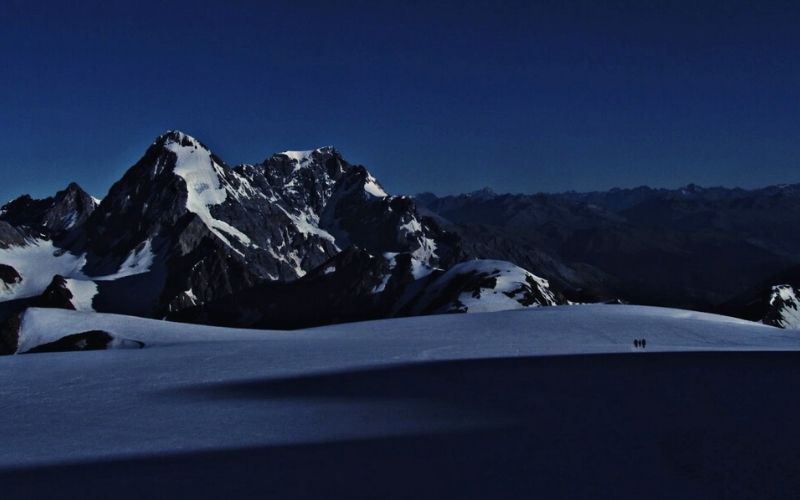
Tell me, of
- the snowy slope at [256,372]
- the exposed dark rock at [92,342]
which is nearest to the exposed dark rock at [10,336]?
the exposed dark rock at [92,342]

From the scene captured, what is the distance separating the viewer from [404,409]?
82.4 feet

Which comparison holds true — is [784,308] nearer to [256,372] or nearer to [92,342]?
[92,342]

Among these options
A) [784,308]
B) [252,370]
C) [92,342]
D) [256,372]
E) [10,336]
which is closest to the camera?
[256,372]

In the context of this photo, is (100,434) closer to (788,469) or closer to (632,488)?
(632,488)

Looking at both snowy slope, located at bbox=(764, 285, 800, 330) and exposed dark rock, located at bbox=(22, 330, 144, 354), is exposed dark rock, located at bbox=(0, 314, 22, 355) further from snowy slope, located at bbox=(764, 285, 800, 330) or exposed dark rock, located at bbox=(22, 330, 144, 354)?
snowy slope, located at bbox=(764, 285, 800, 330)

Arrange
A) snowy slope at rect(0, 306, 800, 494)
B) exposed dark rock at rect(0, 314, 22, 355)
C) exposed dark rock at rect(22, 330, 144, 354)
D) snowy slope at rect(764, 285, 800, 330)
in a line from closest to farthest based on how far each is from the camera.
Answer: snowy slope at rect(0, 306, 800, 494) → exposed dark rock at rect(22, 330, 144, 354) → exposed dark rock at rect(0, 314, 22, 355) → snowy slope at rect(764, 285, 800, 330)

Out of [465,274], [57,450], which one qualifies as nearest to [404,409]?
[57,450]

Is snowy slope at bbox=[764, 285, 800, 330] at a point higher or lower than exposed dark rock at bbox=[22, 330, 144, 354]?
higher

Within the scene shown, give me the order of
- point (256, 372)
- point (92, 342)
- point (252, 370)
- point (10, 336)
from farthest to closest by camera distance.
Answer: point (10, 336) → point (92, 342) → point (252, 370) → point (256, 372)

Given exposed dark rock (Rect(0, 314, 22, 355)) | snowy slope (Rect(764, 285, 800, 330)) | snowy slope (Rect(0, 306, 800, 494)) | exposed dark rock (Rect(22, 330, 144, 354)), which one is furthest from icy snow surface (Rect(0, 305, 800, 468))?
snowy slope (Rect(764, 285, 800, 330))

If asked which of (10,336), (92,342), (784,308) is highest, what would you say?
(784,308)

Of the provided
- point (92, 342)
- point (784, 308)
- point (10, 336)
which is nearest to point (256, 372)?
point (92, 342)

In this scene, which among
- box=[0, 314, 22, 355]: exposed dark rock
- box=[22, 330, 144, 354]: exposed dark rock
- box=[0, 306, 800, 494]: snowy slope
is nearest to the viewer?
box=[0, 306, 800, 494]: snowy slope

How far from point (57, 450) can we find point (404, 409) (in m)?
11.4
